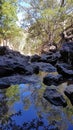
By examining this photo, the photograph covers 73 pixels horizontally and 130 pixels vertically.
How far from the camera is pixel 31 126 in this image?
16.2 ft

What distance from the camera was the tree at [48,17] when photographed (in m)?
37.7

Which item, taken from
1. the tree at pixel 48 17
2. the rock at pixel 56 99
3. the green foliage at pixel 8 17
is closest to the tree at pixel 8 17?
the green foliage at pixel 8 17

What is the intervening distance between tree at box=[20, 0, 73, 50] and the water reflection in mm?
→ 30895

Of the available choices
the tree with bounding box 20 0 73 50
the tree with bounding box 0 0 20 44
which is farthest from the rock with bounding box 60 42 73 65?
the tree with bounding box 0 0 20 44

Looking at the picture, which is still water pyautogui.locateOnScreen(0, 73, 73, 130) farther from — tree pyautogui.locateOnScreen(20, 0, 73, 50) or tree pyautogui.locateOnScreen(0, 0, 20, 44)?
tree pyautogui.locateOnScreen(0, 0, 20, 44)

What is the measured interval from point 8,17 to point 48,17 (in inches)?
259

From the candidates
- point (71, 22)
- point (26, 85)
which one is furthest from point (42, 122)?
point (71, 22)

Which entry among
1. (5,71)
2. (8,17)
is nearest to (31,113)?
(5,71)

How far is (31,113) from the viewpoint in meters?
5.77

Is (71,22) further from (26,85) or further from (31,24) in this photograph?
(26,85)

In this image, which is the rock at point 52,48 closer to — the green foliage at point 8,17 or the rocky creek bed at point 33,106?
the green foliage at point 8,17

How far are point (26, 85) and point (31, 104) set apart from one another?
2.99m

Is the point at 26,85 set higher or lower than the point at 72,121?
lower

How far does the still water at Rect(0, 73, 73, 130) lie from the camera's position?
16.2 feet
